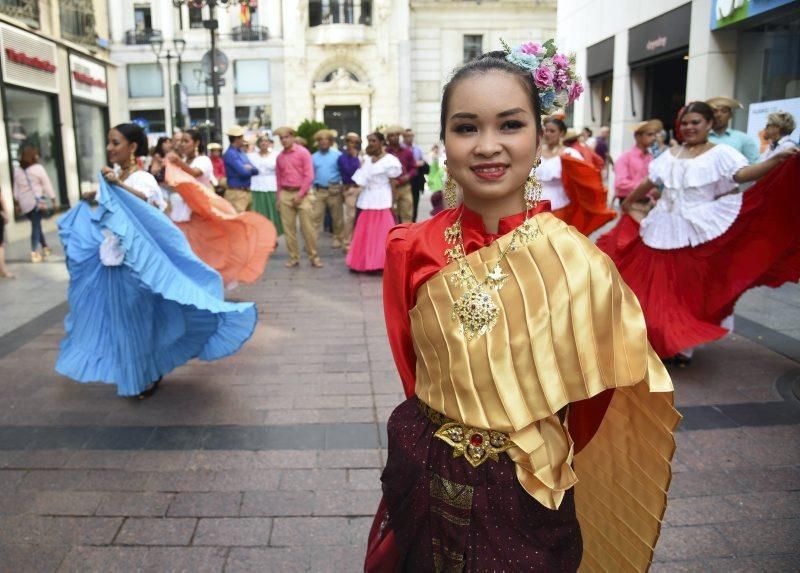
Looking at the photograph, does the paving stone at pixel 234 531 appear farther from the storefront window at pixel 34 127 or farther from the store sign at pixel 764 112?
the storefront window at pixel 34 127

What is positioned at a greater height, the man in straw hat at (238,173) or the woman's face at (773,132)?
the woman's face at (773,132)

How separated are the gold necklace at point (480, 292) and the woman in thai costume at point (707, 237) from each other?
357 centimetres

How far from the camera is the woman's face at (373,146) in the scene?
955 cm

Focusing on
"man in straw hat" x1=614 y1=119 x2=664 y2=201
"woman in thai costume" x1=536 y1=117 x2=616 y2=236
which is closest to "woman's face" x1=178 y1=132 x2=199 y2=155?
"woman in thai costume" x1=536 y1=117 x2=616 y2=236

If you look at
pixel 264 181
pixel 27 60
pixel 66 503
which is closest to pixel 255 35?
pixel 27 60

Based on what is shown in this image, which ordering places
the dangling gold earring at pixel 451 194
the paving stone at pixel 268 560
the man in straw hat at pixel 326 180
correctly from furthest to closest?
the man in straw hat at pixel 326 180 → the paving stone at pixel 268 560 → the dangling gold earring at pixel 451 194

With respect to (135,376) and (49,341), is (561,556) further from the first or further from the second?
(49,341)

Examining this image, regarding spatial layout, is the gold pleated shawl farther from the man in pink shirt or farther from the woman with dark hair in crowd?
the woman with dark hair in crowd

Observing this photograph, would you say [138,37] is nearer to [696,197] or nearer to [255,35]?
[255,35]

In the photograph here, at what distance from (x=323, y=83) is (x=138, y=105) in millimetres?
9820

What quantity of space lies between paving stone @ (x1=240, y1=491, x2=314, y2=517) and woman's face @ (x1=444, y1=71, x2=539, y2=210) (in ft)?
6.76

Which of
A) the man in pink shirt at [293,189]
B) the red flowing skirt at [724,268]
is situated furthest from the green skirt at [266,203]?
the red flowing skirt at [724,268]

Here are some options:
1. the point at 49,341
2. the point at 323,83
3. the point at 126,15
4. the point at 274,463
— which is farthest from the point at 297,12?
the point at 274,463

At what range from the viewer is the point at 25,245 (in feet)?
41.0
